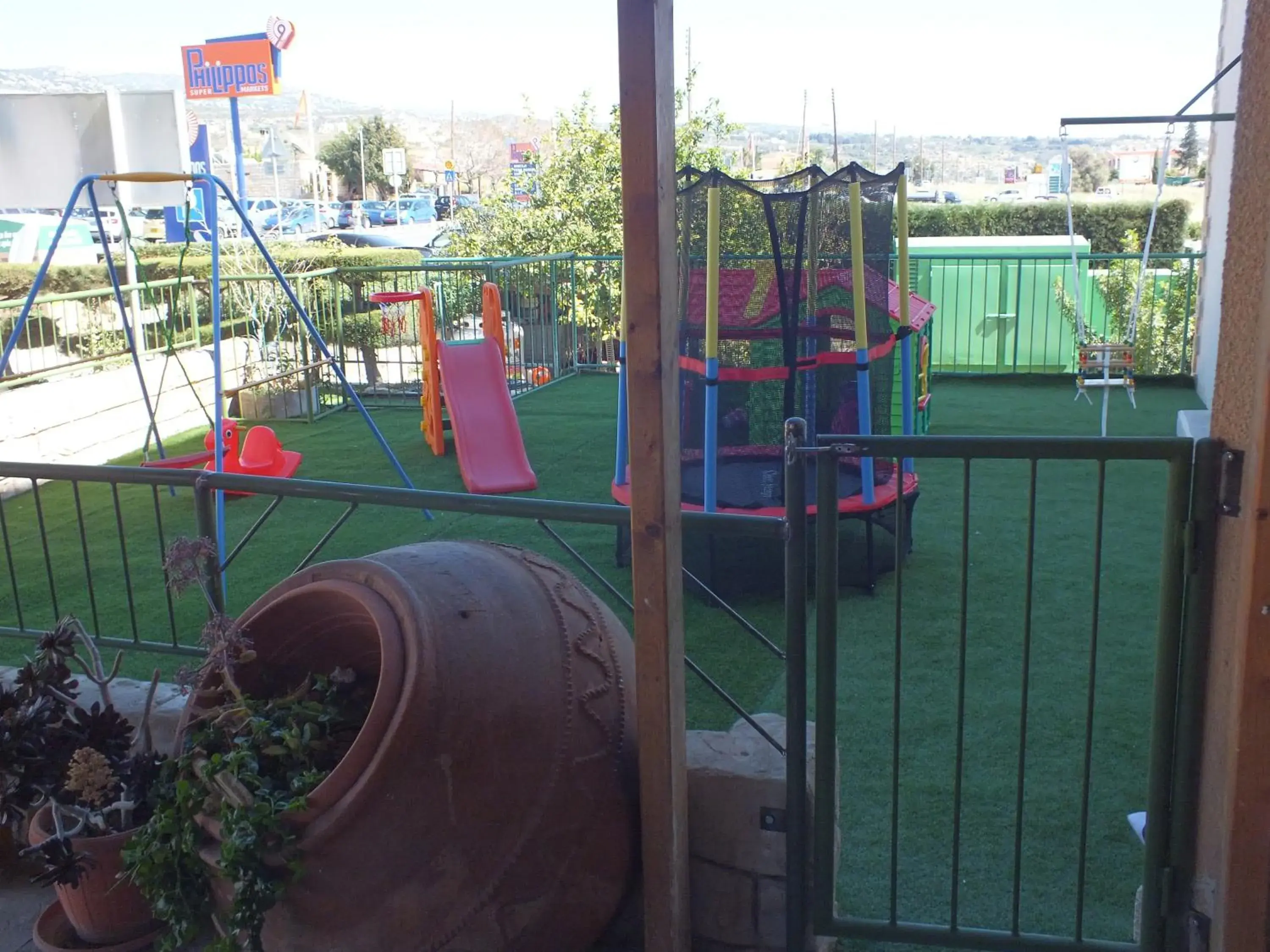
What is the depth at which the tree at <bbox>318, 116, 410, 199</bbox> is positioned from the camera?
57312mm

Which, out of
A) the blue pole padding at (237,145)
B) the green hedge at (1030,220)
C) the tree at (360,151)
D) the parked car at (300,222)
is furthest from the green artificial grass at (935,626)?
the tree at (360,151)

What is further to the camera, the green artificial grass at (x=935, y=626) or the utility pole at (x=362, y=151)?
the utility pole at (x=362, y=151)

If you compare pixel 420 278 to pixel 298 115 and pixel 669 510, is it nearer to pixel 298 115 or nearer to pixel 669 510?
pixel 669 510

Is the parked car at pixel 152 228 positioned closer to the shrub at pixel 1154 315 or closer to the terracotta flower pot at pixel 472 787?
the shrub at pixel 1154 315

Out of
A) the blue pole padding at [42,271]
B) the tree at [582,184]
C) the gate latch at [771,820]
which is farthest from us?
the tree at [582,184]

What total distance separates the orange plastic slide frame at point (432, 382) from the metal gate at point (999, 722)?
4.19m

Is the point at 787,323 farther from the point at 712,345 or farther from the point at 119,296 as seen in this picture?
the point at 119,296

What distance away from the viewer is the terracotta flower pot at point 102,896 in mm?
2855

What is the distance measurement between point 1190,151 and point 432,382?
60.8 ft

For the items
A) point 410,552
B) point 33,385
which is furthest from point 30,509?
point 410,552

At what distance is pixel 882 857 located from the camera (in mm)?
3279

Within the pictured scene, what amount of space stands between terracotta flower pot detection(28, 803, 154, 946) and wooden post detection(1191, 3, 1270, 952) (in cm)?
251

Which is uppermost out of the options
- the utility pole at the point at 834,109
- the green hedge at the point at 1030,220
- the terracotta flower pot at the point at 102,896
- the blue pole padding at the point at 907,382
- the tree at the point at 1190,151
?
the utility pole at the point at 834,109

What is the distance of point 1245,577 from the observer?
6.99 feet
